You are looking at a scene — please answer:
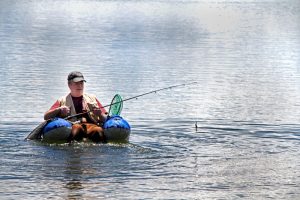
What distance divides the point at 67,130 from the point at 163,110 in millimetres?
5061

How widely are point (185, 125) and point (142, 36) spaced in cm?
2634

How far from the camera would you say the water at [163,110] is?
13.9m

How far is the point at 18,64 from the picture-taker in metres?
A: 31.2

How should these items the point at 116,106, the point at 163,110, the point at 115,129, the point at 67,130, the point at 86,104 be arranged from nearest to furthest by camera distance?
the point at 67,130 < the point at 115,129 < the point at 86,104 < the point at 116,106 < the point at 163,110

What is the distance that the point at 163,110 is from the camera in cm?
2123

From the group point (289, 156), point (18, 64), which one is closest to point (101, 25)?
point (18, 64)

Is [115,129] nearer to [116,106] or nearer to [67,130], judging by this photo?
[67,130]

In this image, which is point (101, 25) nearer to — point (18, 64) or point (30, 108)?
point (18, 64)

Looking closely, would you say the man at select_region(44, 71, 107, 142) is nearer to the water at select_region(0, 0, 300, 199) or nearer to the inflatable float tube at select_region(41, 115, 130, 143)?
the inflatable float tube at select_region(41, 115, 130, 143)

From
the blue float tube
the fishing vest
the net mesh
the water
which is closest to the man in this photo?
the fishing vest

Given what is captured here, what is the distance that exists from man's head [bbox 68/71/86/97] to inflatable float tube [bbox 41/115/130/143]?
2.12ft

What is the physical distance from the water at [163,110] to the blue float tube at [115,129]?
Result: 6.3 inches

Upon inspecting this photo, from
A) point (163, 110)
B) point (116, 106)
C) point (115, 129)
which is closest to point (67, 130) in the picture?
point (115, 129)

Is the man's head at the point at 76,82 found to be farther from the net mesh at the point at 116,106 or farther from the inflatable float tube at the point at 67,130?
the net mesh at the point at 116,106
